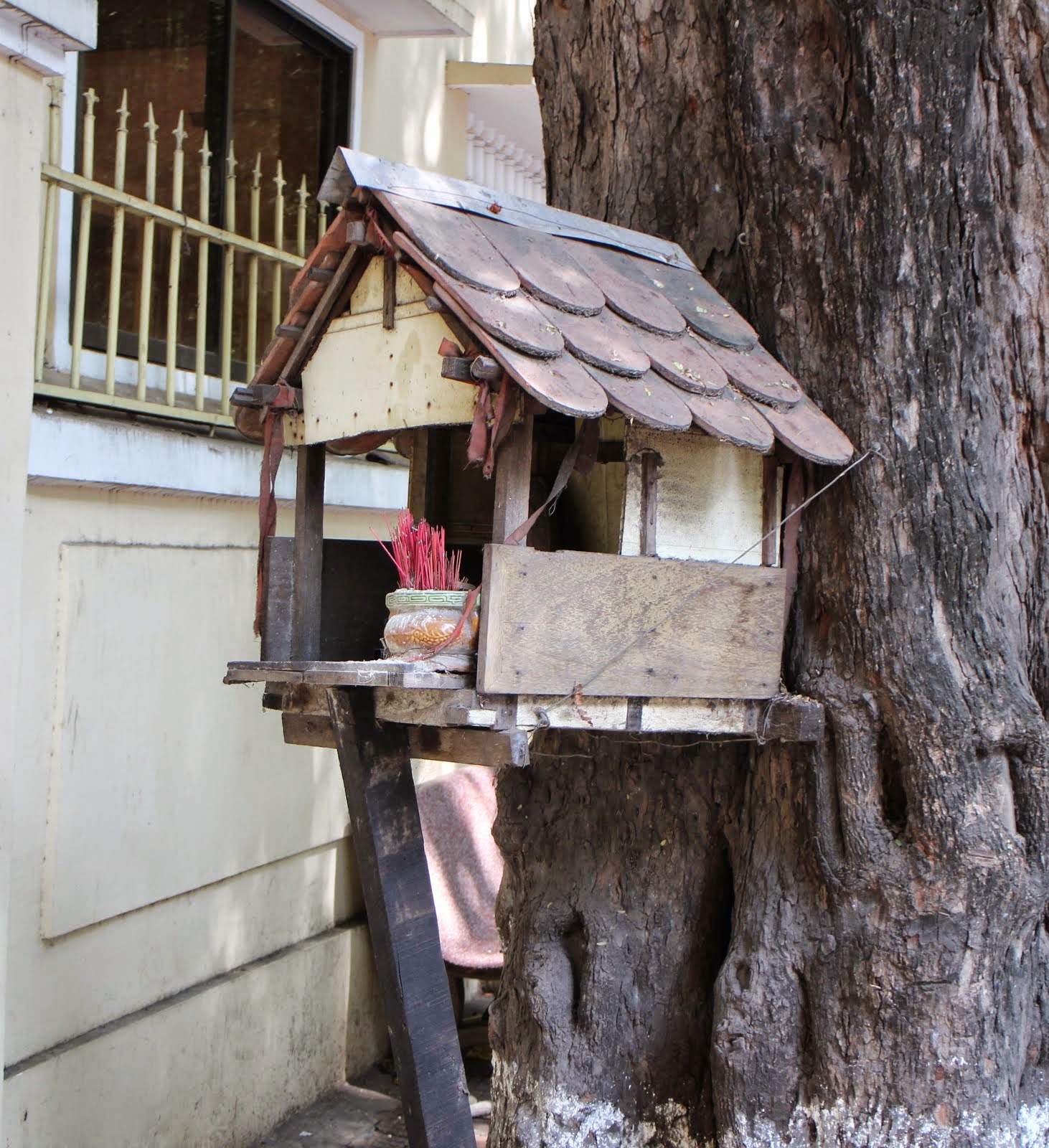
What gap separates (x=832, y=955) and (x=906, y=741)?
1.74 feet

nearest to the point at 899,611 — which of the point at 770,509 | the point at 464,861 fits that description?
the point at 770,509

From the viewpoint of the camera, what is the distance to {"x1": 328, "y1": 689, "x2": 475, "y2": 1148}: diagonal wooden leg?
281 cm

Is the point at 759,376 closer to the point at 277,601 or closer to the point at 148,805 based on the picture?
the point at 277,601

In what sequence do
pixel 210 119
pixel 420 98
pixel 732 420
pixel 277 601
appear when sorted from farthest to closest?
1. pixel 420 98
2. pixel 210 119
3. pixel 277 601
4. pixel 732 420

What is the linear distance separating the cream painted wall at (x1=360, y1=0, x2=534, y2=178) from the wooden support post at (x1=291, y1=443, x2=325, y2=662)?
3062 mm

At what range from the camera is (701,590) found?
2672 mm

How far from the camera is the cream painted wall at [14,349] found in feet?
10.5

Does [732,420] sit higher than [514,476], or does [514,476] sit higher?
[732,420]

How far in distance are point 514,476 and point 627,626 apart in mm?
379

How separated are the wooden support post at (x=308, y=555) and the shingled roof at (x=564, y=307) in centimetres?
29

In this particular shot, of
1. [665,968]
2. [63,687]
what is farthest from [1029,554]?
[63,687]

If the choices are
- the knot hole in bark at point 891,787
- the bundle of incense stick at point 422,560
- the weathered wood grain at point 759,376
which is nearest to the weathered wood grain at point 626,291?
the weathered wood grain at point 759,376

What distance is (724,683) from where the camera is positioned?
8.86ft

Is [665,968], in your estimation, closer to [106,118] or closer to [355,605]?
[355,605]
